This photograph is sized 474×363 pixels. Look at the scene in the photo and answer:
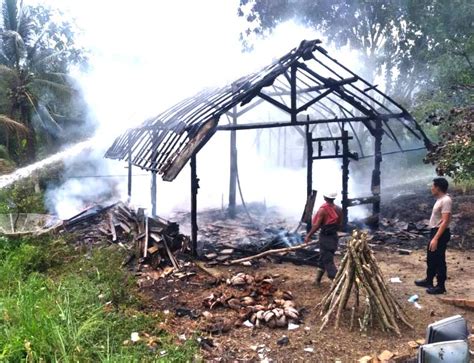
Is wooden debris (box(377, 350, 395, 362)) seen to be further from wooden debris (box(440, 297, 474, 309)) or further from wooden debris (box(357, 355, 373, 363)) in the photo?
wooden debris (box(440, 297, 474, 309))

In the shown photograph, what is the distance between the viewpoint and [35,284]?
269 inches

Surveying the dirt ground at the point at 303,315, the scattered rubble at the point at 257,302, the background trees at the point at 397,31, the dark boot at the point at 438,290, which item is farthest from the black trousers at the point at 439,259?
the background trees at the point at 397,31

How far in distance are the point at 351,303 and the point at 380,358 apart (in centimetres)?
154

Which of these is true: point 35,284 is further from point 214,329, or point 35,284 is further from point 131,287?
point 214,329

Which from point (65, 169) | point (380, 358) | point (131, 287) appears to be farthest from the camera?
point (65, 169)

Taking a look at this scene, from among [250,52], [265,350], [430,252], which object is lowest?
[265,350]

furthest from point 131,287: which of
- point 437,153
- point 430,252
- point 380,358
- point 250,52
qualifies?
point 250,52

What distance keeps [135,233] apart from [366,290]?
6038 millimetres

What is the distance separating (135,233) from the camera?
10219 mm

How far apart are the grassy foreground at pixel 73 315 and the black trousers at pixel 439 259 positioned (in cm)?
410

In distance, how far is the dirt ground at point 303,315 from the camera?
17.7 ft

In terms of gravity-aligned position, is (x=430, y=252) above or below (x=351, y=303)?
above

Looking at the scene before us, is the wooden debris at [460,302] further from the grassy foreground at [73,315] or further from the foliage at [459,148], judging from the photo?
the grassy foreground at [73,315]

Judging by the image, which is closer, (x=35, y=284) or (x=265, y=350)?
(x=265, y=350)
